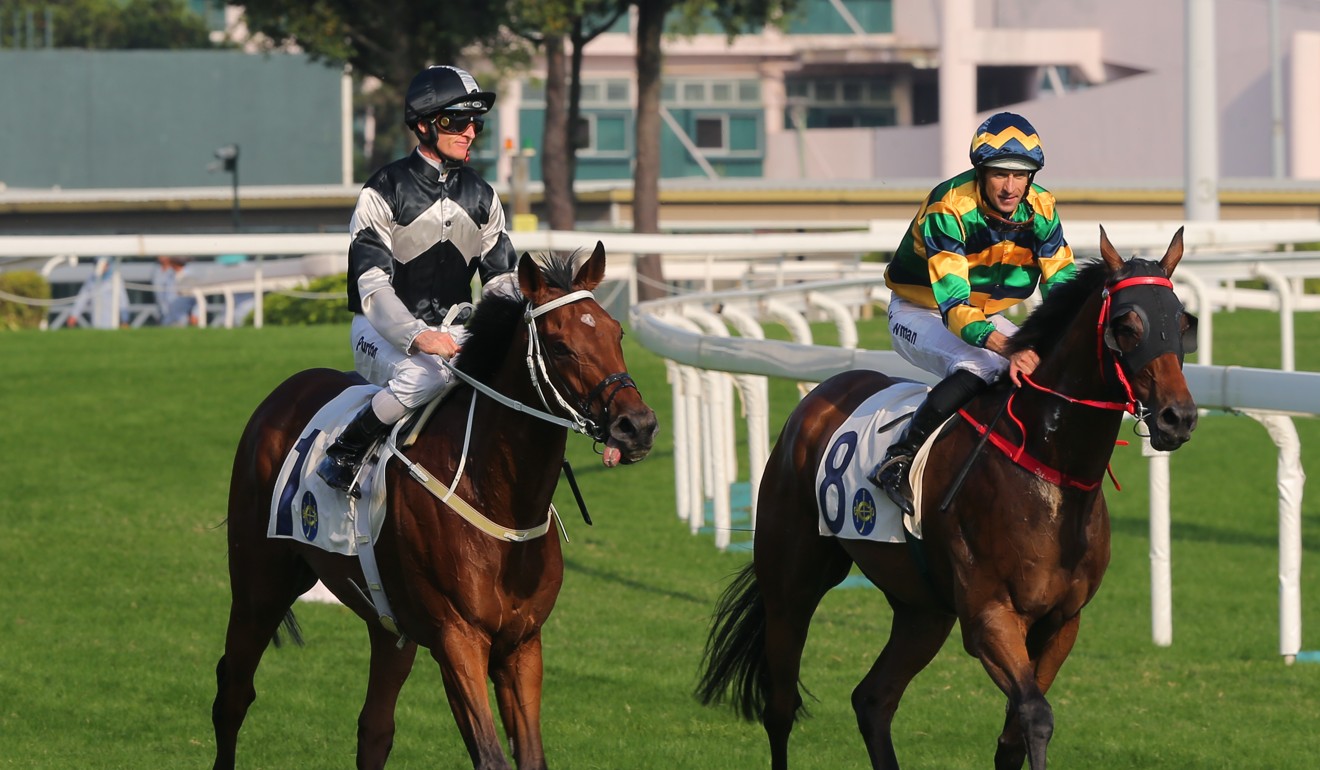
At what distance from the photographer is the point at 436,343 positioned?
483cm

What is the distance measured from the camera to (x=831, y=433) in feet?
19.0

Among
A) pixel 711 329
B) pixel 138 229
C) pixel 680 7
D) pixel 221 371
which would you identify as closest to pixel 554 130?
pixel 680 7

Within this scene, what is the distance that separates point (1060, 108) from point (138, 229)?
18.3m

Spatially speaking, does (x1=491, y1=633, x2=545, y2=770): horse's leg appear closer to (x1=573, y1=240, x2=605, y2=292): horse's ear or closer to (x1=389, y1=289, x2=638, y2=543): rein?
(x1=389, y1=289, x2=638, y2=543): rein

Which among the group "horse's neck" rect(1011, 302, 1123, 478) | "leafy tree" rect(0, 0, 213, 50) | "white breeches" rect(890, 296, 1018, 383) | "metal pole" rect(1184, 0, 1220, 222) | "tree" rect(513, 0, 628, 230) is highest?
"leafy tree" rect(0, 0, 213, 50)

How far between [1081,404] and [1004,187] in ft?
2.23

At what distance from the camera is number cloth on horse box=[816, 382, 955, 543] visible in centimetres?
534

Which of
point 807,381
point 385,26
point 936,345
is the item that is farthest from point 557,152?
point 936,345

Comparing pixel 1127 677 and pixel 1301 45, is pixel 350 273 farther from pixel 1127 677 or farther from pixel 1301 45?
pixel 1301 45

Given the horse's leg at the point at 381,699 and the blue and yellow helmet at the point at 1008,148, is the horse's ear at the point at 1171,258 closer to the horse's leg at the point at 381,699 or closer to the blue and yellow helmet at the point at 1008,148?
the blue and yellow helmet at the point at 1008,148

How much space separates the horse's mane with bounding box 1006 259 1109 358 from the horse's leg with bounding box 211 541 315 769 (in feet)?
7.30

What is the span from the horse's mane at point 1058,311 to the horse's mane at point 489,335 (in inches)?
49.7

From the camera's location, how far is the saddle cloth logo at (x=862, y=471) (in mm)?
5371

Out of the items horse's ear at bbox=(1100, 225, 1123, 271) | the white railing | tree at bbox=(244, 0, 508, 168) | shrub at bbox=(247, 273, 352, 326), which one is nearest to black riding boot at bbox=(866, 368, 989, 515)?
horse's ear at bbox=(1100, 225, 1123, 271)
